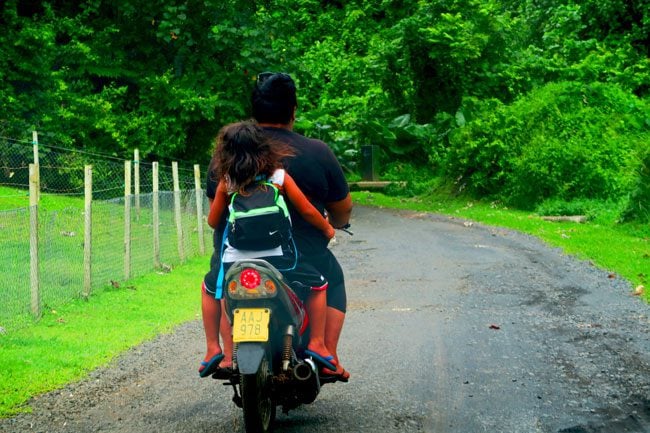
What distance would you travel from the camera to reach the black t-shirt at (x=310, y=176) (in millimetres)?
5801

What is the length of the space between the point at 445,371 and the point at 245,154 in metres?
2.92

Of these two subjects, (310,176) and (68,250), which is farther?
(68,250)

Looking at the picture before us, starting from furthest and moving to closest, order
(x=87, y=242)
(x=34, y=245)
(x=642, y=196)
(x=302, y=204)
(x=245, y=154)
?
(x=642, y=196) → (x=87, y=242) → (x=34, y=245) → (x=302, y=204) → (x=245, y=154)

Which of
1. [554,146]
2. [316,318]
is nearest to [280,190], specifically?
[316,318]

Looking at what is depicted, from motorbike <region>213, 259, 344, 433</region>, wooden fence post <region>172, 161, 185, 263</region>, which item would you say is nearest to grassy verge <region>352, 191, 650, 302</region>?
wooden fence post <region>172, 161, 185, 263</region>

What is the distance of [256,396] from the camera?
17.3 ft

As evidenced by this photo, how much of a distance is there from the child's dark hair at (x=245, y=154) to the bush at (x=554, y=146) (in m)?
18.7

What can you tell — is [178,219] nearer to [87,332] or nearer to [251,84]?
[87,332]

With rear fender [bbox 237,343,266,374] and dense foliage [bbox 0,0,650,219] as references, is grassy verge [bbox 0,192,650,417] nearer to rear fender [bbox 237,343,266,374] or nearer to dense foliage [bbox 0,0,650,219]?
rear fender [bbox 237,343,266,374]

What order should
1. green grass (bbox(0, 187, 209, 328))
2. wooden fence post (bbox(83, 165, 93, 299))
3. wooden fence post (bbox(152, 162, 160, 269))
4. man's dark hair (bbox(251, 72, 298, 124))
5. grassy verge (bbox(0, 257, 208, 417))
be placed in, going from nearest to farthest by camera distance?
man's dark hair (bbox(251, 72, 298, 124)) < grassy verge (bbox(0, 257, 208, 417)) < green grass (bbox(0, 187, 209, 328)) < wooden fence post (bbox(83, 165, 93, 299)) < wooden fence post (bbox(152, 162, 160, 269))

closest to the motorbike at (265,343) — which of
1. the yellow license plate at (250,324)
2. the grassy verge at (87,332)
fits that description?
the yellow license plate at (250,324)

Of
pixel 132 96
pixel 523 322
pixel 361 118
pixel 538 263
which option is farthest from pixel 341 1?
pixel 523 322

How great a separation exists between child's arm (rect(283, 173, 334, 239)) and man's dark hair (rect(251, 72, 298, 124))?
461mm

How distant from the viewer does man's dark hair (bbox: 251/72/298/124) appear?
5.91 m
